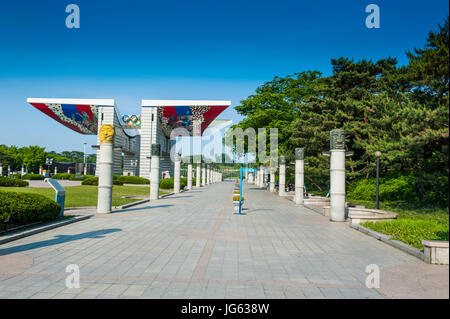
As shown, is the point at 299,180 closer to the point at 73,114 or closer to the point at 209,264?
the point at 209,264

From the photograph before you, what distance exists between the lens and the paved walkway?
4.89 meters

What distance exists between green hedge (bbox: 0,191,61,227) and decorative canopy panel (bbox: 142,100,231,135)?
1798 inches

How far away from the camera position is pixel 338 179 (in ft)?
42.4

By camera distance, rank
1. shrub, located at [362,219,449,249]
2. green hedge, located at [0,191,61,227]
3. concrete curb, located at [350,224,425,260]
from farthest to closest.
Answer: green hedge, located at [0,191,61,227]
shrub, located at [362,219,449,249]
concrete curb, located at [350,224,425,260]

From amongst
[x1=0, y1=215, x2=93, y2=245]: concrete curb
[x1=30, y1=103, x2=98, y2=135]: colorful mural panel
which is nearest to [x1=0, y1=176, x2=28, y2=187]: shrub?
[x1=0, y1=215, x2=93, y2=245]: concrete curb

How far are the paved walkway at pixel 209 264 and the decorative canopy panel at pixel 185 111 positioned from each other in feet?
153

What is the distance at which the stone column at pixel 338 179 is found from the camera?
12.9 meters

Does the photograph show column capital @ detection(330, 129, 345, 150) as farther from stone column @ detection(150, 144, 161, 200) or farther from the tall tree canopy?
stone column @ detection(150, 144, 161, 200)

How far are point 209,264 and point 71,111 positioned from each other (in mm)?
63945

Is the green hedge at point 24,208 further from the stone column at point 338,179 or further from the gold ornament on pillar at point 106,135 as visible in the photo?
the stone column at point 338,179

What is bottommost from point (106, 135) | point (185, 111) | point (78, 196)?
point (78, 196)

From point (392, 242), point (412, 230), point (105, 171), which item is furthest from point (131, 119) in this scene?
point (392, 242)

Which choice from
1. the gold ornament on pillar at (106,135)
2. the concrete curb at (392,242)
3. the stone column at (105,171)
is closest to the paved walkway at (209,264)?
the concrete curb at (392,242)
